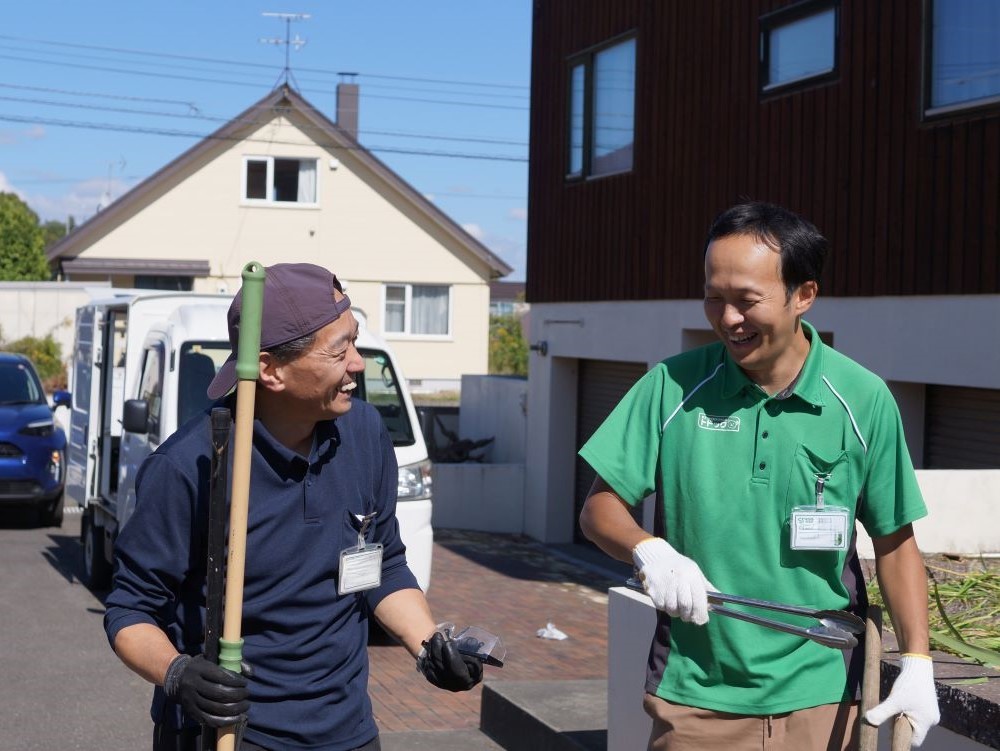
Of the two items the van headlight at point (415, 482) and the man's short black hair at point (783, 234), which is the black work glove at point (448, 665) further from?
the van headlight at point (415, 482)

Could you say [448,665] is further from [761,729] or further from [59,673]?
[59,673]

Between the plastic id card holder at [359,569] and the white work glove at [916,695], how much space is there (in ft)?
3.85

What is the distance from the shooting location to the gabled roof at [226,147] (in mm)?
33812

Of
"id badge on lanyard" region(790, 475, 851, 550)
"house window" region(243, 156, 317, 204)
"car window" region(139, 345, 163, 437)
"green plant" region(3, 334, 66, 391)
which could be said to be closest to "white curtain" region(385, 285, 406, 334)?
"house window" region(243, 156, 317, 204)

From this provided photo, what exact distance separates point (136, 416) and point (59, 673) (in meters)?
1.86

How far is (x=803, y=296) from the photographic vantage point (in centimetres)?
334

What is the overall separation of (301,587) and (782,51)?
32.1 ft

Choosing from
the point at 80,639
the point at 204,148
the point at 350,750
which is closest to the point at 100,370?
the point at 80,639

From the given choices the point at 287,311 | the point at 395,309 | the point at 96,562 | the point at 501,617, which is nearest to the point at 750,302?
the point at 287,311

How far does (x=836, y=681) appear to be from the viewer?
3.25 metres

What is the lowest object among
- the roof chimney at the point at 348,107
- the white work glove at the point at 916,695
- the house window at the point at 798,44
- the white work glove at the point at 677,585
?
the white work glove at the point at 916,695

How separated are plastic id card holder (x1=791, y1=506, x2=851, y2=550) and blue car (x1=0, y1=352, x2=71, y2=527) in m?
13.0

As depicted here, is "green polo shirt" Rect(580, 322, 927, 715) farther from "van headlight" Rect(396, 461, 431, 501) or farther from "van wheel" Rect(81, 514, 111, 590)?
"van wheel" Rect(81, 514, 111, 590)

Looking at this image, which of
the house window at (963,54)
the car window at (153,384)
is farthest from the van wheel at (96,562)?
the house window at (963,54)
